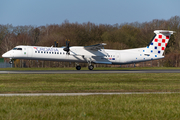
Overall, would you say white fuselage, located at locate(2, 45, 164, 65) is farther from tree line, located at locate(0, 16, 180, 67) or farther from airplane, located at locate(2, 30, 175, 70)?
tree line, located at locate(0, 16, 180, 67)

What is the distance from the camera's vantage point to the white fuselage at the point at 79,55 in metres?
38.8

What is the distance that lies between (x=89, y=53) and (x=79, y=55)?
189 centimetres

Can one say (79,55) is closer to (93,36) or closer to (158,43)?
(158,43)

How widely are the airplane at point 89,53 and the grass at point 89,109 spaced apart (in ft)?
89.9

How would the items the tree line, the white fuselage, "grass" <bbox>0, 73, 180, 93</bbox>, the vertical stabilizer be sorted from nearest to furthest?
"grass" <bbox>0, 73, 180, 93</bbox>
the white fuselage
the vertical stabilizer
the tree line

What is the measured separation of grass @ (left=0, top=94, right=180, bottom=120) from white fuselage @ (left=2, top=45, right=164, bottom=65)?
27.4m

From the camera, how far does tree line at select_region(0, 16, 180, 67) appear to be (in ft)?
225

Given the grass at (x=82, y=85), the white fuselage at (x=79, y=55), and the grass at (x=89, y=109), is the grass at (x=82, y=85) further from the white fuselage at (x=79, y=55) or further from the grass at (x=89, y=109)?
the white fuselage at (x=79, y=55)

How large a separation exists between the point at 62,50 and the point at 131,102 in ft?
96.5

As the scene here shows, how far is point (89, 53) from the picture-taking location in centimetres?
4175

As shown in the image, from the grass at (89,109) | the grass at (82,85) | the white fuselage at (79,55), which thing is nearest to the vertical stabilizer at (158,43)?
the white fuselage at (79,55)

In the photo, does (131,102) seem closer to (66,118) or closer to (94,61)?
(66,118)

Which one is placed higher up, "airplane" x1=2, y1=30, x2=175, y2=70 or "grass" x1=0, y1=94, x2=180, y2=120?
"airplane" x1=2, y1=30, x2=175, y2=70

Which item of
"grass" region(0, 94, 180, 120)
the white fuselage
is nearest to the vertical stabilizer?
the white fuselage
